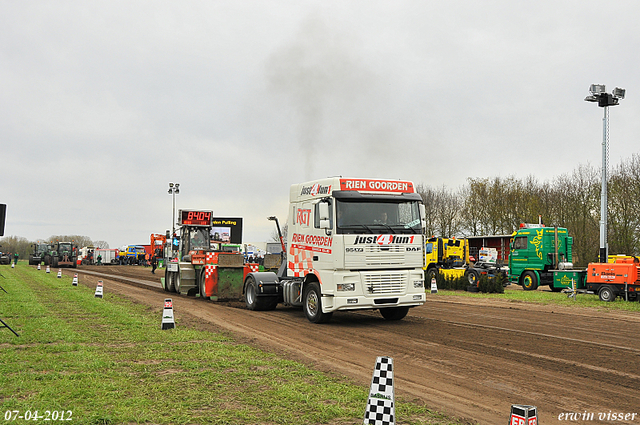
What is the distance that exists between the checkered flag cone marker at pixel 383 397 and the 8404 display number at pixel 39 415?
9.83 feet

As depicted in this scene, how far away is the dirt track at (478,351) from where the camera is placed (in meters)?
6.02

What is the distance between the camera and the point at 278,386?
245 inches

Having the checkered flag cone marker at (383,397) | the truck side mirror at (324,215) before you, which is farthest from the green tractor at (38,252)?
the checkered flag cone marker at (383,397)

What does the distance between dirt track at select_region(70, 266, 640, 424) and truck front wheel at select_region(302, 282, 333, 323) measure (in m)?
0.21

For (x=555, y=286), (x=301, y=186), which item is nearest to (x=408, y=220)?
(x=301, y=186)

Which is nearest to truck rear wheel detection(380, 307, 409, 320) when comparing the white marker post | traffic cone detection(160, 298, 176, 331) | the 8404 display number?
traffic cone detection(160, 298, 176, 331)

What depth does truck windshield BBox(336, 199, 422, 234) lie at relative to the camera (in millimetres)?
11273

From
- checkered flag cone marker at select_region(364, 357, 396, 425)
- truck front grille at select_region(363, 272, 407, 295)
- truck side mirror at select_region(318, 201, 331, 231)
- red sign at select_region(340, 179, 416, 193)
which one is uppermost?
red sign at select_region(340, 179, 416, 193)

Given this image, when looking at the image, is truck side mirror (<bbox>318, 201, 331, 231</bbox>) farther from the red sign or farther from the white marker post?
the white marker post

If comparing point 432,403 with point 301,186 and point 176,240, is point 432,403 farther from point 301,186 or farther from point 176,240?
point 176,240

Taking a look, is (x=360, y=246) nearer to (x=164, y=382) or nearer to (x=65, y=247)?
(x=164, y=382)

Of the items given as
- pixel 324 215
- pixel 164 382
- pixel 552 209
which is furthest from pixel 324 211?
pixel 552 209

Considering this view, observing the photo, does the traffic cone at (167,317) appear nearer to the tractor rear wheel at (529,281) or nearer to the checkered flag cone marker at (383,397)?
the checkered flag cone marker at (383,397)

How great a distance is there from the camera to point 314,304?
1222cm
